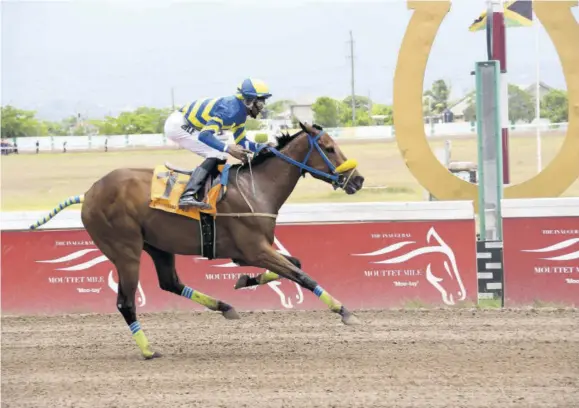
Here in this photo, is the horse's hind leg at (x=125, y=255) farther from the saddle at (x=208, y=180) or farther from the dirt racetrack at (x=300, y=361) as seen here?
the saddle at (x=208, y=180)

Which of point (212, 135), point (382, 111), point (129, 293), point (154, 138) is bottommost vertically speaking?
point (129, 293)

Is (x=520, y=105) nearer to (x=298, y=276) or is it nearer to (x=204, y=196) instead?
(x=204, y=196)

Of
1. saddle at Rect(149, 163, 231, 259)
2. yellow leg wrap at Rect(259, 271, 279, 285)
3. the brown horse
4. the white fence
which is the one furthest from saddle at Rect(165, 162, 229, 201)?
the white fence

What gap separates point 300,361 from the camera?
23.1 feet

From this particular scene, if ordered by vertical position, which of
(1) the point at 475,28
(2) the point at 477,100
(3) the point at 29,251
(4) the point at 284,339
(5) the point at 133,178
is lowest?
(4) the point at 284,339

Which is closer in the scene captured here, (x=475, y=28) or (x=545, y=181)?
(x=545, y=181)

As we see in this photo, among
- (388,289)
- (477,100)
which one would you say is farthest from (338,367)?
(477,100)

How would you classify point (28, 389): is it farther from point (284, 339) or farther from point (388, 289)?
point (388, 289)

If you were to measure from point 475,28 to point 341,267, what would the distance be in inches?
181

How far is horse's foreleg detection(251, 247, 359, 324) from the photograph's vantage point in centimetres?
707

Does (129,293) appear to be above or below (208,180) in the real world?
below

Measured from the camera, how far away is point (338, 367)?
6.75m

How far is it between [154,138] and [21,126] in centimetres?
740

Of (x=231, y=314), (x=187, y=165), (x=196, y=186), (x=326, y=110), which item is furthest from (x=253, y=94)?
(x=326, y=110)
